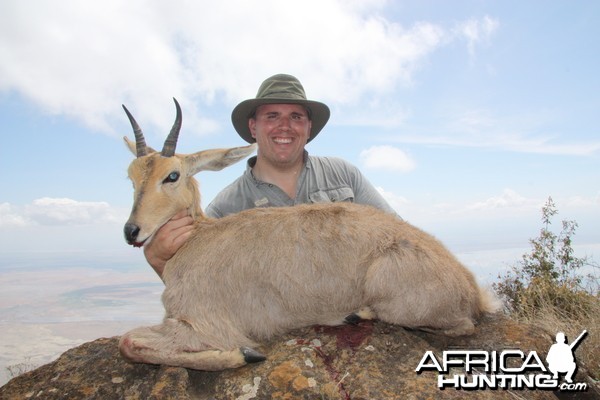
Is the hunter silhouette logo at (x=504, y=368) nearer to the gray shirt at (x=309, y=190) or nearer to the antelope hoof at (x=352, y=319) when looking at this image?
the antelope hoof at (x=352, y=319)

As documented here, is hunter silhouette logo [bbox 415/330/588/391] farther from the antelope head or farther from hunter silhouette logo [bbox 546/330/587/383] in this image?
the antelope head

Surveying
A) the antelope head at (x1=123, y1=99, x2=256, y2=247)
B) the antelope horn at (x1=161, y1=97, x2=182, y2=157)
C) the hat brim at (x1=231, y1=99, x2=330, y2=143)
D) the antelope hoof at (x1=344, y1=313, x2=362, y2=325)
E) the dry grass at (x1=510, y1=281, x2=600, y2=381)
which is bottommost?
the dry grass at (x1=510, y1=281, x2=600, y2=381)

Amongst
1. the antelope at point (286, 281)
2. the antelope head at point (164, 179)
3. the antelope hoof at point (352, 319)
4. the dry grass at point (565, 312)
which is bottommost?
the dry grass at point (565, 312)

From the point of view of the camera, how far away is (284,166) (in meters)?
9.00

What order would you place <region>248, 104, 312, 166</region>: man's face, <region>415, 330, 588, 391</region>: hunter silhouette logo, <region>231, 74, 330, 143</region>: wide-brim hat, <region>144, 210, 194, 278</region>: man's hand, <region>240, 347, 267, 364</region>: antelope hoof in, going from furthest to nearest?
<region>248, 104, 312, 166</region>: man's face → <region>231, 74, 330, 143</region>: wide-brim hat → <region>144, 210, 194, 278</region>: man's hand → <region>240, 347, 267, 364</region>: antelope hoof → <region>415, 330, 588, 391</region>: hunter silhouette logo

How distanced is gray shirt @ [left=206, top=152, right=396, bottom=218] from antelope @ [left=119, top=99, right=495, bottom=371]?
9.18 ft

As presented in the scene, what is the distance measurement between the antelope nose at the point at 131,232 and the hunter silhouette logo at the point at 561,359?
4826mm

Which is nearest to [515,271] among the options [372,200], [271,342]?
[372,200]

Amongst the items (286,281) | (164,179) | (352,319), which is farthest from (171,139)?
(352,319)

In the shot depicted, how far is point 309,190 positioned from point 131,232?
4055mm

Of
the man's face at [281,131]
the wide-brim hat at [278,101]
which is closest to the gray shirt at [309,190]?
the man's face at [281,131]

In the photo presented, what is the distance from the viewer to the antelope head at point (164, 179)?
5.71 meters

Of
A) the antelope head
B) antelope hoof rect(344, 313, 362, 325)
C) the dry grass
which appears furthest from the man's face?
the dry grass

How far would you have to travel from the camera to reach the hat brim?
856 centimetres
